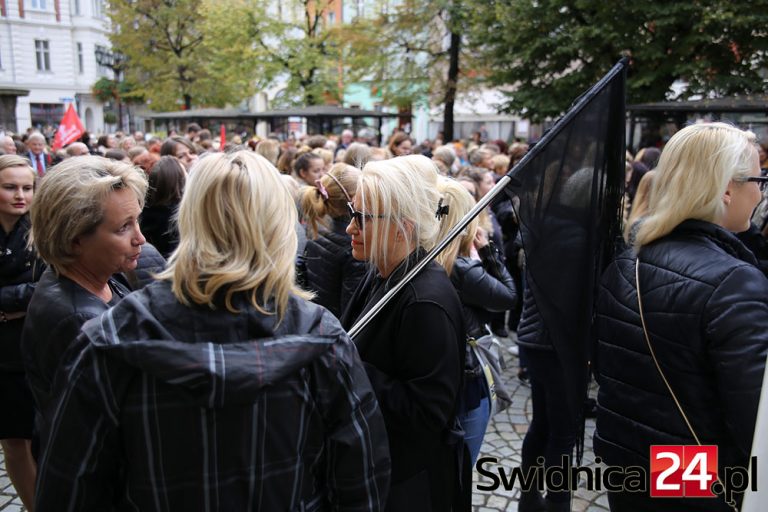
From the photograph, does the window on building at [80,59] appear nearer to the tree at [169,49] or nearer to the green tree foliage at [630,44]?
the tree at [169,49]

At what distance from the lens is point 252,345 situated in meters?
1.44

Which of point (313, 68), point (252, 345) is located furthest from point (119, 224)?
point (313, 68)

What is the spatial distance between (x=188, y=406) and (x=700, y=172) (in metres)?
1.74

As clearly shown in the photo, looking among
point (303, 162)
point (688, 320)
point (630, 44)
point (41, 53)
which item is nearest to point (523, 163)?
point (688, 320)

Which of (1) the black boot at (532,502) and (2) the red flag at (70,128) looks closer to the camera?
(1) the black boot at (532,502)

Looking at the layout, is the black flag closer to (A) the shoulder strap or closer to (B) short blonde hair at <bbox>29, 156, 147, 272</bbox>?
(A) the shoulder strap

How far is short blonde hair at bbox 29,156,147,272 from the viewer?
6.66ft

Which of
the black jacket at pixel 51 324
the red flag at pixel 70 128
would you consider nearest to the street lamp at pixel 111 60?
the red flag at pixel 70 128

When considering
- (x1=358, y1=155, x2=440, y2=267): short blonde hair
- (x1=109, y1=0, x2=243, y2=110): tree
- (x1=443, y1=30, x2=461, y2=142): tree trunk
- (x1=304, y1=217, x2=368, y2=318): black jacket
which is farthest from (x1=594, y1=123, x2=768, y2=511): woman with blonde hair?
(x1=109, y1=0, x2=243, y2=110): tree

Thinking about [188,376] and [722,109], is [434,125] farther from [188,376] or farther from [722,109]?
[188,376]

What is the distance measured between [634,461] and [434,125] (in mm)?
34521

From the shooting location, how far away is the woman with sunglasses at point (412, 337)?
2006 millimetres

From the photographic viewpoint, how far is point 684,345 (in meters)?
1.90

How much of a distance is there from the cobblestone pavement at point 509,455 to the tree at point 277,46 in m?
21.2
